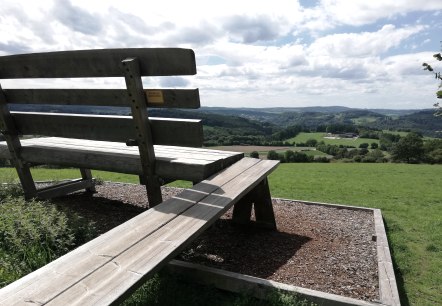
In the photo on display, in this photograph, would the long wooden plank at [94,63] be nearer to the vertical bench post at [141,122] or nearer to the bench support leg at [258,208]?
the vertical bench post at [141,122]

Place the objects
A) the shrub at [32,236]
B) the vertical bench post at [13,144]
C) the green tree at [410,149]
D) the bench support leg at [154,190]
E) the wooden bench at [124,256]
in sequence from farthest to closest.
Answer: the green tree at [410,149]
the vertical bench post at [13,144]
the bench support leg at [154,190]
the shrub at [32,236]
the wooden bench at [124,256]

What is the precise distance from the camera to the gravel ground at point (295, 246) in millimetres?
3884

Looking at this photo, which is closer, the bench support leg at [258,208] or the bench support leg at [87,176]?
the bench support leg at [258,208]

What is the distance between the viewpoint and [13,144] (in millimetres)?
4883

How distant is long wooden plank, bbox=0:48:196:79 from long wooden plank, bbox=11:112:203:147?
0.52 meters

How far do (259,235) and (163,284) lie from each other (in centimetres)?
207

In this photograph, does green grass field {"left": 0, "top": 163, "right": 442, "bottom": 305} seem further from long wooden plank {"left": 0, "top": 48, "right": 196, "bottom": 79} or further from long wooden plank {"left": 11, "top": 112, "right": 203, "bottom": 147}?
long wooden plank {"left": 0, "top": 48, "right": 196, "bottom": 79}

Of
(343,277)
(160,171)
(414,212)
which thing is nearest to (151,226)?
(160,171)

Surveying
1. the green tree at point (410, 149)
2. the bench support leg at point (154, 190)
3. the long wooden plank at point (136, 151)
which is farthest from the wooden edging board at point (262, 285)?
the green tree at point (410, 149)

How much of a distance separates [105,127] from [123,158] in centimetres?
49

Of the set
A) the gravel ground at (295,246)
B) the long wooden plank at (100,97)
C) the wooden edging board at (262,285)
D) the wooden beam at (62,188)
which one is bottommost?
the gravel ground at (295,246)

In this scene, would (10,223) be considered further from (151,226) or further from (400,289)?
(400,289)

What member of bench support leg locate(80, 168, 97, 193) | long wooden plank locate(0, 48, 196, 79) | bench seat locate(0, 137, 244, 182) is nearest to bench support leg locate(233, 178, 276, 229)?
bench seat locate(0, 137, 244, 182)

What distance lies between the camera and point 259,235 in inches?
204
